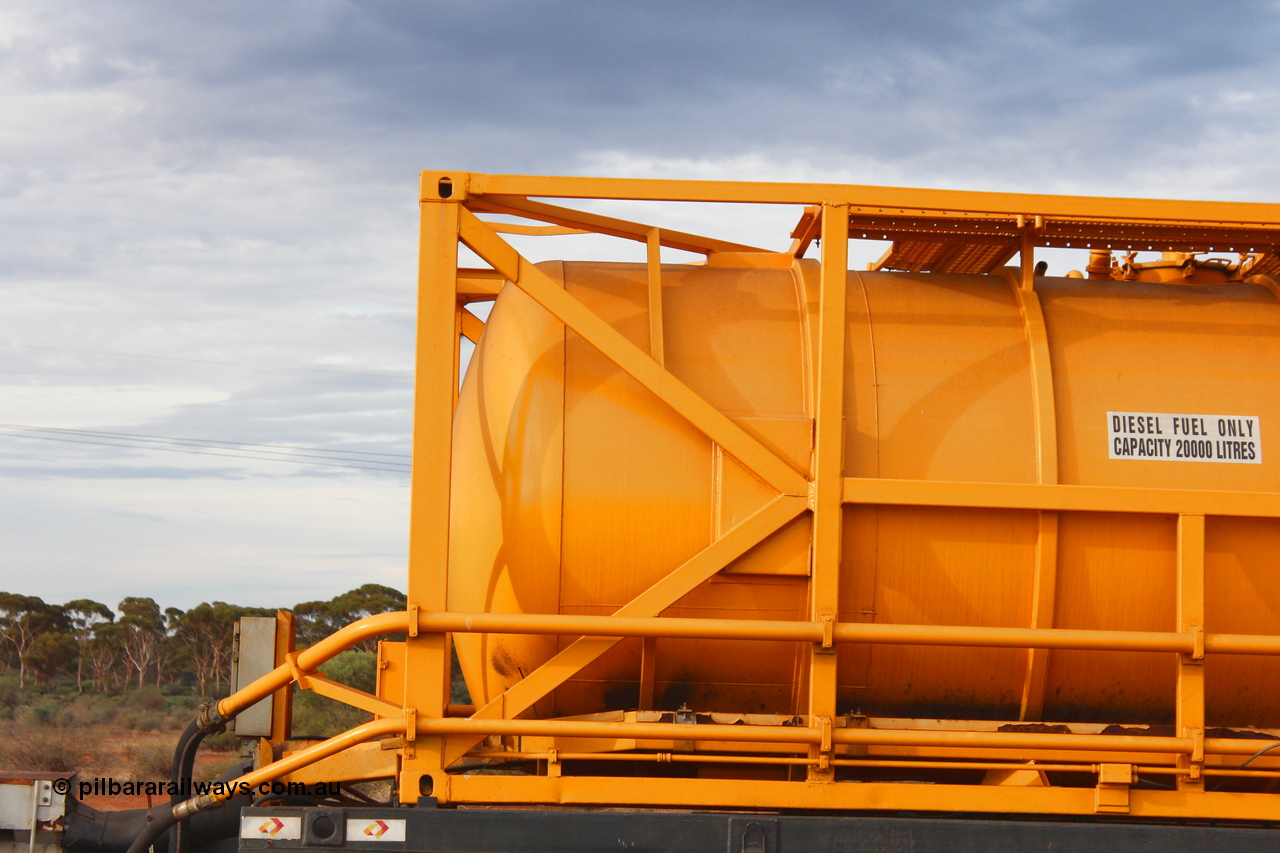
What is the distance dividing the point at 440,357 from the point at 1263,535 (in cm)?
377

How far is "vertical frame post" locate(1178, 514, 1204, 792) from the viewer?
4.79 m

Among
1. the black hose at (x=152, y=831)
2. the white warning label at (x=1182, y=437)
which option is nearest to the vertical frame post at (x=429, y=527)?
the black hose at (x=152, y=831)

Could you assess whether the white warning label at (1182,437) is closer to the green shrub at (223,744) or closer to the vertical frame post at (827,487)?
the vertical frame post at (827,487)

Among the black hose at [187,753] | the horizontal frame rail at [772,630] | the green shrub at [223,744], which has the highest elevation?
the horizontal frame rail at [772,630]

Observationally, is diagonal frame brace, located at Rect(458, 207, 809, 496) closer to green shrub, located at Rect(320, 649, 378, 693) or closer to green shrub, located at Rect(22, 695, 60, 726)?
green shrub, located at Rect(320, 649, 378, 693)

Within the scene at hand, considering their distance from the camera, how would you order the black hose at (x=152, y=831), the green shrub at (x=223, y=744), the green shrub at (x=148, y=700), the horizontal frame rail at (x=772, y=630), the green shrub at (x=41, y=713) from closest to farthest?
the horizontal frame rail at (x=772, y=630) → the black hose at (x=152, y=831) → the green shrub at (x=223, y=744) → the green shrub at (x=41, y=713) → the green shrub at (x=148, y=700)

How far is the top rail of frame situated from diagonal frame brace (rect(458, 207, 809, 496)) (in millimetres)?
209

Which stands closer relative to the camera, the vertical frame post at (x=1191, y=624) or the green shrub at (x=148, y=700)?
the vertical frame post at (x=1191, y=624)

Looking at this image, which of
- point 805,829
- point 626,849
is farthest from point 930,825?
point 626,849

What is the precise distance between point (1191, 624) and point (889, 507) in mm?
1385

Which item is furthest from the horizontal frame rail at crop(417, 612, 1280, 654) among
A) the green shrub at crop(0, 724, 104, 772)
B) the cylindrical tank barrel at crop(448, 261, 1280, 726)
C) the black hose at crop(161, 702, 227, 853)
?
the green shrub at crop(0, 724, 104, 772)

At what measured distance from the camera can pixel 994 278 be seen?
5.66m

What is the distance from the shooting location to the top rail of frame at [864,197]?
4828 millimetres

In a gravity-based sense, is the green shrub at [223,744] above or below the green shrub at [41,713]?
below
